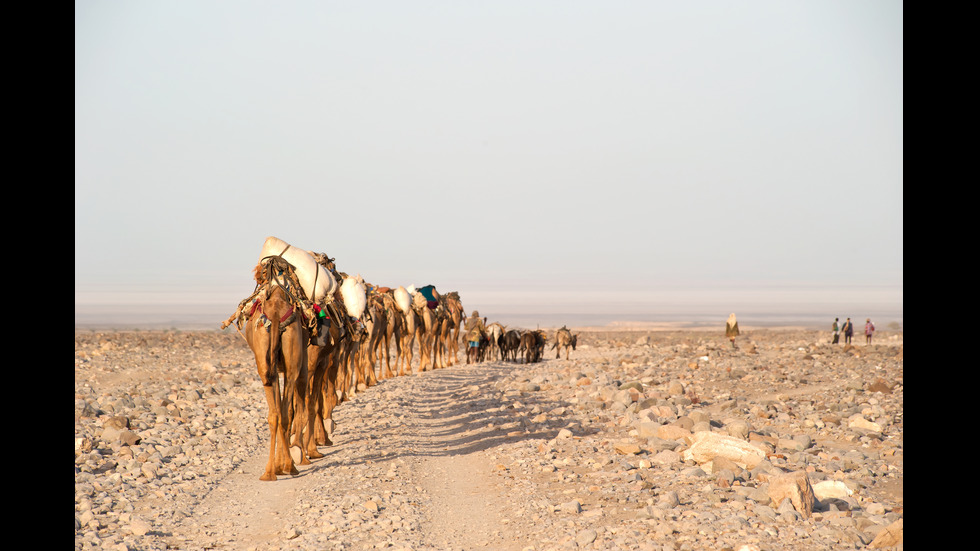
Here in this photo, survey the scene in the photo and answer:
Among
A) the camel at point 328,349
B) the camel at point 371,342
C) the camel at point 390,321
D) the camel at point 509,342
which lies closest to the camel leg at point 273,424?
the camel at point 328,349

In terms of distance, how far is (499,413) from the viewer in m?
16.0

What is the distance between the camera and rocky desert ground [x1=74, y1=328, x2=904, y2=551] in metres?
7.05

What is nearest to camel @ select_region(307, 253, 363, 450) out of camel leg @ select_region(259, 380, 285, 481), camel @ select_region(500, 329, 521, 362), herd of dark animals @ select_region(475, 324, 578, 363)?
camel leg @ select_region(259, 380, 285, 481)

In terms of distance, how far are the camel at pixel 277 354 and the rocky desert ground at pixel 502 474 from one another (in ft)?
1.10

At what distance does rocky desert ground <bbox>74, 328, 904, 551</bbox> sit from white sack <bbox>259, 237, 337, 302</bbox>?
2.38 meters

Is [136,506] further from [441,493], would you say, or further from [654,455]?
[654,455]

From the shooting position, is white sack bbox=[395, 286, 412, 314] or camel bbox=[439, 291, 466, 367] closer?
white sack bbox=[395, 286, 412, 314]

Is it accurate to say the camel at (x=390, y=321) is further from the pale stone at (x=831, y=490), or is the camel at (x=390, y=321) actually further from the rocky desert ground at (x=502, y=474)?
the pale stone at (x=831, y=490)

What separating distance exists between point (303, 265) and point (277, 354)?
150 cm

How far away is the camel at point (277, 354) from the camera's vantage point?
31.5 feet

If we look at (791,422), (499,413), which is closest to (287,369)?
(499,413)

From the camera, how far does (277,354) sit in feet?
32.3

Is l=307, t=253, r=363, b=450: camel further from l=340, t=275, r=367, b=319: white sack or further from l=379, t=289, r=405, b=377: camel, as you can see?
l=379, t=289, r=405, b=377: camel
